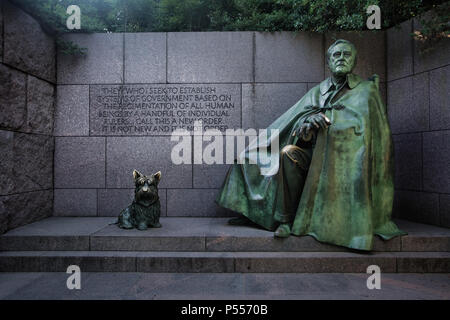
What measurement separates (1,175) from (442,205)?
7.02 metres

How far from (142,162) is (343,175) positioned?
3.77 metres

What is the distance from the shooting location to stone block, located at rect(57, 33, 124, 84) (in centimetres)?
607

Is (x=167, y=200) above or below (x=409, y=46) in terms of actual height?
below

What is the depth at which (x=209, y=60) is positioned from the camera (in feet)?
20.0

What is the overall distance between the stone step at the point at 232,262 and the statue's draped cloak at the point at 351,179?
0.27 meters

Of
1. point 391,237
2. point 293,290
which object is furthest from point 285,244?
point 391,237

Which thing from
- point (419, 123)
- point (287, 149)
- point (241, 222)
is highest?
→ point (419, 123)

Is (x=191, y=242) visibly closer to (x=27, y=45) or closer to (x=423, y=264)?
(x=423, y=264)

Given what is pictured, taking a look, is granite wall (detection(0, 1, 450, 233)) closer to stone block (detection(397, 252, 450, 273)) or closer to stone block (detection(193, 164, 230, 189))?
stone block (detection(193, 164, 230, 189))

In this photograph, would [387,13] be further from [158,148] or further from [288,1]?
[158,148]

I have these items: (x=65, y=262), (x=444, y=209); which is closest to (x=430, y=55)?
(x=444, y=209)

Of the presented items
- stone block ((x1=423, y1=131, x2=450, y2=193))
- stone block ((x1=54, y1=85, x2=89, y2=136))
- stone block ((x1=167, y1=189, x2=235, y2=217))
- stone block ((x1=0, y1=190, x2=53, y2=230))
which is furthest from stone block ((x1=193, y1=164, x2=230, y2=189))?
stone block ((x1=423, y1=131, x2=450, y2=193))

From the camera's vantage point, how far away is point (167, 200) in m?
6.01

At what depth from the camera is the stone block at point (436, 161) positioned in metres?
4.95
